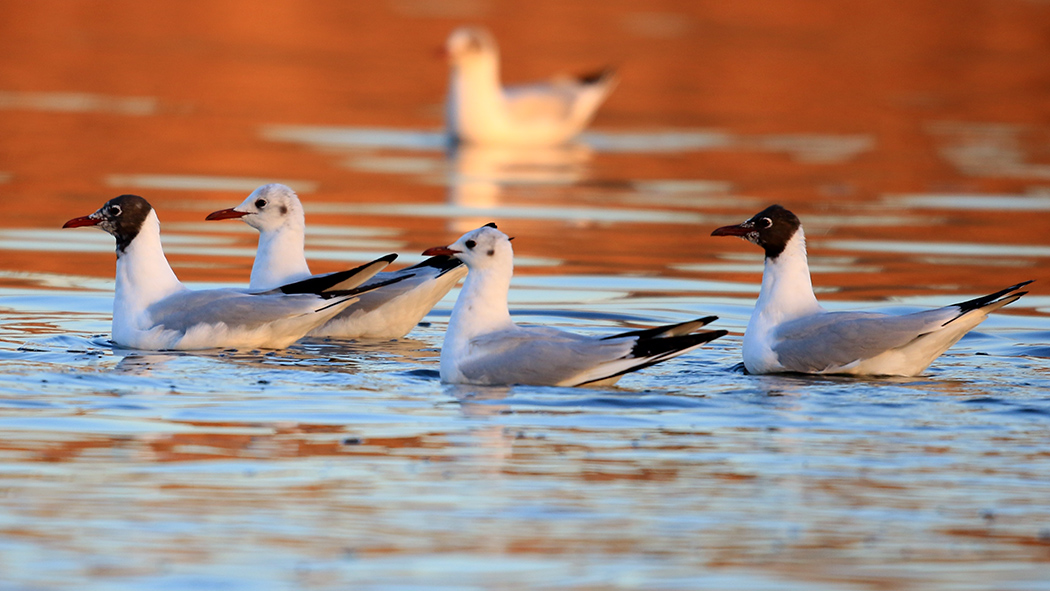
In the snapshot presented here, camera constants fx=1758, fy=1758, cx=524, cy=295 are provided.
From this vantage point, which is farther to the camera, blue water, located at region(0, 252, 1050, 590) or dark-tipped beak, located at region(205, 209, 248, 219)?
dark-tipped beak, located at region(205, 209, 248, 219)

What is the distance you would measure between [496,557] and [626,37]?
34.6 meters

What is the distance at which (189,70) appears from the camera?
105ft

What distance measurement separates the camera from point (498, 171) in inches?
915

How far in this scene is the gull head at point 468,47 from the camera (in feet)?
84.8

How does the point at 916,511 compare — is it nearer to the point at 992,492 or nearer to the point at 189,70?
the point at 992,492

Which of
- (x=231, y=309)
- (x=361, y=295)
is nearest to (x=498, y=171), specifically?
(x=361, y=295)

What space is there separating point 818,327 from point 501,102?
15.6 meters

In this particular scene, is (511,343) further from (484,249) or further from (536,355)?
(484,249)

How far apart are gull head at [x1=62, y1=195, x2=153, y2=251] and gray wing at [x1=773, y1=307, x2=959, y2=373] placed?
426 centimetres

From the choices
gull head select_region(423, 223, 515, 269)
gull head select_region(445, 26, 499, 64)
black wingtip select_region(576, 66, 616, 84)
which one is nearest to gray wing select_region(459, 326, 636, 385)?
gull head select_region(423, 223, 515, 269)

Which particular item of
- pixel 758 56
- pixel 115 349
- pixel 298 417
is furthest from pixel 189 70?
pixel 298 417

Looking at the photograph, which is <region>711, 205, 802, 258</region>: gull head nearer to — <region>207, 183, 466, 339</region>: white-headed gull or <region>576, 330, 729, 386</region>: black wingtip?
<region>576, 330, 729, 386</region>: black wingtip

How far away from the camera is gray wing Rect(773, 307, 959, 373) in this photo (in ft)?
34.0

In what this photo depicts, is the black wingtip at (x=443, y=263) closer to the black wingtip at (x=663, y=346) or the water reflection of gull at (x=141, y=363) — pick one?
the water reflection of gull at (x=141, y=363)
